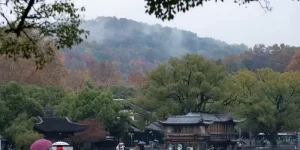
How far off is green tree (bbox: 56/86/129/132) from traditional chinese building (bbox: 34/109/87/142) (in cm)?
194

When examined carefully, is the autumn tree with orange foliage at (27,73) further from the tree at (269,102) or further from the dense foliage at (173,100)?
the tree at (269,102)

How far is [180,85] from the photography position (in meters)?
57.0

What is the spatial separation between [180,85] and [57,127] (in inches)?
425

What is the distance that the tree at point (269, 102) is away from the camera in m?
60.2

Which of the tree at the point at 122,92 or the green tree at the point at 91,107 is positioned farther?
the tree at the point at 122,92

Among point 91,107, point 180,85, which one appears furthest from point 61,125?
point 180,85

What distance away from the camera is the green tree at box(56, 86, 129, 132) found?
54062 millimetres

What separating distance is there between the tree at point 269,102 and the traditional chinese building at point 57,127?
48.1 feet

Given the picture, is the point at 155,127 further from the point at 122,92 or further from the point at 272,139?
the point at 122,92

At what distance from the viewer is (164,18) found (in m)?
10.2

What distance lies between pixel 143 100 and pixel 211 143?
8.40m

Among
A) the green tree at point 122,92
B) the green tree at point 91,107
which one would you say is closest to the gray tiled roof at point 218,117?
the green tree at point 91,107

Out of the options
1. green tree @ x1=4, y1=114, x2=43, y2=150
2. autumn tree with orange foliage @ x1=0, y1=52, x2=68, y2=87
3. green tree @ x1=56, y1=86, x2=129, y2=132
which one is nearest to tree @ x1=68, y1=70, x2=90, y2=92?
autumn tree with orange foliage @ x1=0, y1=52, x2=68, y2=87

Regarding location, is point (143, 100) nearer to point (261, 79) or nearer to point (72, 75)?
point (261, 79)
